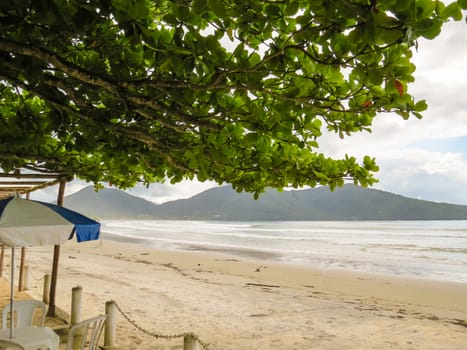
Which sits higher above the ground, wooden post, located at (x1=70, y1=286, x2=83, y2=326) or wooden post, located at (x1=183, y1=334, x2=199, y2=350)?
wooden post, located at (x1=183, y1=334, x2=199, y2=350)

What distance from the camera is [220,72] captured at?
243 cm

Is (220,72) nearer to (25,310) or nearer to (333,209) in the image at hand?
(25,310)

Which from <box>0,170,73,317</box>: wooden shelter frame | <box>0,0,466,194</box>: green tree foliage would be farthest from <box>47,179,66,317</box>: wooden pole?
<box>0,0,466,194</box>: green tree foliage

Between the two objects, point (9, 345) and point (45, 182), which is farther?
point (45, 182)

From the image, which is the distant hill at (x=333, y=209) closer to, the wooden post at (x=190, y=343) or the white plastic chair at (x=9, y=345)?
the wooden post at (x=190, y=343)

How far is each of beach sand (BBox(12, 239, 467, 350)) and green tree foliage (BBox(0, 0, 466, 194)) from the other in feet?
13.1

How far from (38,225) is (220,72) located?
284 centimetres

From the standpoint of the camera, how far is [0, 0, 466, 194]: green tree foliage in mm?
1809

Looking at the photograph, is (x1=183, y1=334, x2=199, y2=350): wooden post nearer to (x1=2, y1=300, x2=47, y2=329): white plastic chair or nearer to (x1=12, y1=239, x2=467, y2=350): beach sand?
(x1=2, y1=300, x2=47, y2=329): white plastic chair

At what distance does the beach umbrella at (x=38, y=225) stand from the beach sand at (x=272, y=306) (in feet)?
8.79

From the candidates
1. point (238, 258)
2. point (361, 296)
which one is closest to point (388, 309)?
point (361, 296)

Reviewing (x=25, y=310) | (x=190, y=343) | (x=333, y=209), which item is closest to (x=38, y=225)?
(x=25, y=310)

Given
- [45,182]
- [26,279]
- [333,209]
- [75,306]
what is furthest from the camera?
[333,209]

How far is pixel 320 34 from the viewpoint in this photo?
6.33 feet
